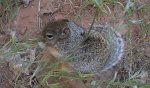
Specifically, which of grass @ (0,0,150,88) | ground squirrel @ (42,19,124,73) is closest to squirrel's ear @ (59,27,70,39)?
ground squirrel @ (42,19,124,73)

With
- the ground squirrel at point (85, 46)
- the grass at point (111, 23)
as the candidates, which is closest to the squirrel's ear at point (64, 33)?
the ground squirrel at point (85, 46)

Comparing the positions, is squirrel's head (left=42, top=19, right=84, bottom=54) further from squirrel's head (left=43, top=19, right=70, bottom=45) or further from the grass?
the grass

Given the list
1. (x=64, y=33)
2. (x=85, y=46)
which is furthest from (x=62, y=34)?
(x=85, y=46)

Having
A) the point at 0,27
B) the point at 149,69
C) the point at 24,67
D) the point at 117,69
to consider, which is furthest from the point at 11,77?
the point at 149,69

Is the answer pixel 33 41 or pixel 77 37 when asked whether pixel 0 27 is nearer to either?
pixel 33 41

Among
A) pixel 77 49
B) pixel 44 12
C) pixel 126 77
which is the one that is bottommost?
pixel 126 77
